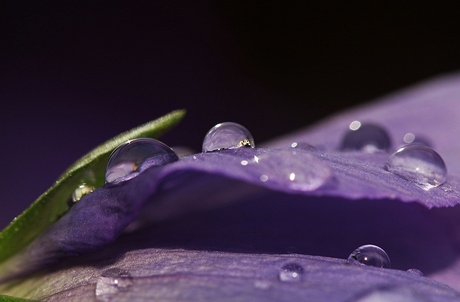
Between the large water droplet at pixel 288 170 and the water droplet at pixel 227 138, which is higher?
the water droplet at pixel 227 138

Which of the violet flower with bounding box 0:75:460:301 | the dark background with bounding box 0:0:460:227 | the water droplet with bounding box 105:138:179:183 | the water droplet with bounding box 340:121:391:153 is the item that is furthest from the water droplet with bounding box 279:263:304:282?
the dark background with bounding box 0:0:460:227

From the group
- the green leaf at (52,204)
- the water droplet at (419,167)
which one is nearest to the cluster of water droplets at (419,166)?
the water droplet at (419,167)

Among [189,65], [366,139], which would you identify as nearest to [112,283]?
[366,139]

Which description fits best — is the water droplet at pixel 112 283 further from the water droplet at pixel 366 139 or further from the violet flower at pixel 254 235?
the water droplet at pixel 366 139

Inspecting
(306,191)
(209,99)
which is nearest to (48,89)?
(209,99)

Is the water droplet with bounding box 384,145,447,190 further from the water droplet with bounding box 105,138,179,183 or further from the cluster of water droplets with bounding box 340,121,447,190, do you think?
the water droplet with bounding box 105,138,179,183

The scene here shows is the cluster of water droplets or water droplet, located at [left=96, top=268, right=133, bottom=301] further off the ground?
the cluster of water droplets

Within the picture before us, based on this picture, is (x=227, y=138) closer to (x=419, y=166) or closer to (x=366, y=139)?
(x=419, y=166)
